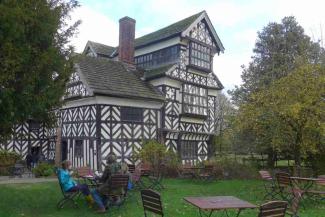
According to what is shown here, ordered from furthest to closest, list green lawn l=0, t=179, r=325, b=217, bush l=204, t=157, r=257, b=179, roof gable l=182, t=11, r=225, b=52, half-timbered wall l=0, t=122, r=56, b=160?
half-timbered wall l=0, t=122, r=56, b=160, roof gable l=182, t=11, r=225, b=52, bush l=204, t=157, r=257, b=179, green lawn l=0, t=179, r=325, b=217

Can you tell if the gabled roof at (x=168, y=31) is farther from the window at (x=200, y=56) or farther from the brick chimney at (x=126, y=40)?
the brick chimney at (x=126, y=40)

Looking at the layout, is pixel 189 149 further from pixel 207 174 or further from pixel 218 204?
pixel 218 204

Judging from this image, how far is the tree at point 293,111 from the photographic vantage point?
49.2 ft

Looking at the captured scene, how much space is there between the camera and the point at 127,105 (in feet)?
78.3

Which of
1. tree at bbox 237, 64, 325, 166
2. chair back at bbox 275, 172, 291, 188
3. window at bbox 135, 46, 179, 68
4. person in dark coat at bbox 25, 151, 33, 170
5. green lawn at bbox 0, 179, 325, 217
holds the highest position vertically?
window at bbox 135, 46, 179, 68

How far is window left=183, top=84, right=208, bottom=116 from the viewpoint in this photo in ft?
89.4

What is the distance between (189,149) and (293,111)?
46.8 feet

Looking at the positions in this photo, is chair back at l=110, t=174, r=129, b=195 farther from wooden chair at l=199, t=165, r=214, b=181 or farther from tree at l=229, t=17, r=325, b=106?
tree at l=229, t=17, r=325, b=106

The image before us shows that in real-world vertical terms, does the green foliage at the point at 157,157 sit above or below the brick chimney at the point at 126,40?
below

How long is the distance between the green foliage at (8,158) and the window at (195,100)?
1078 centimetres

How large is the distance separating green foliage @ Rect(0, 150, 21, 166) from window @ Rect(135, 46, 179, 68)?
34.5 ft

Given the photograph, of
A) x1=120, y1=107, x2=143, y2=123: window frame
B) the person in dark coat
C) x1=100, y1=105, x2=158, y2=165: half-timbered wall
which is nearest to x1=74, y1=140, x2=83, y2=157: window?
x1=100, y1=105, x2=158, y2=165: half-timbered wall

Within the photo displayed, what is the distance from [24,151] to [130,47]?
9.98 metres

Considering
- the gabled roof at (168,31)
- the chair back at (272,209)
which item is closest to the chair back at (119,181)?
the chair back at (272,209)
